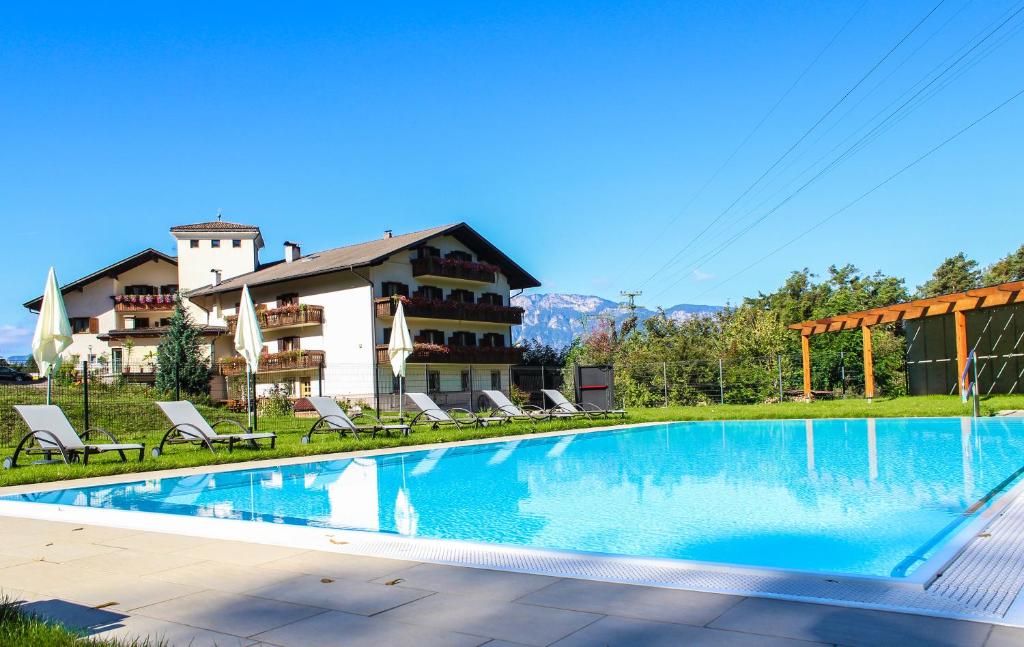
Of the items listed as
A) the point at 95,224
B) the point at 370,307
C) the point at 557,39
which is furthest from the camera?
the point at 95,224

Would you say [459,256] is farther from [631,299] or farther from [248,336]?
[248,336]

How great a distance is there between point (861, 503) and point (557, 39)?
50.3 ft

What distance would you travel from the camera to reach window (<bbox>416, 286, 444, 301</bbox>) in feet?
125

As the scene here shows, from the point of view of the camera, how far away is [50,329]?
12680mm

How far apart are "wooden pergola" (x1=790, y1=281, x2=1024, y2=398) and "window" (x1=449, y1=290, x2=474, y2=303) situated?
1806 cm

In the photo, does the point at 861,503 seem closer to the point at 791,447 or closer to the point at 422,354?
the point at 791,447

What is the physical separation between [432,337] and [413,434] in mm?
21617

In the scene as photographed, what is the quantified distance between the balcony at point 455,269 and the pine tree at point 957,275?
29969 millimetres

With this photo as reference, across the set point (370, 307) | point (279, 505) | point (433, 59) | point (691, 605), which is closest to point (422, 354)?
point (370, 307)

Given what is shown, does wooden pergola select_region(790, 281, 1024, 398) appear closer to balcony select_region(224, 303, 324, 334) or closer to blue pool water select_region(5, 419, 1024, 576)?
blue pool water select_region(5, 419, 1024, 576)

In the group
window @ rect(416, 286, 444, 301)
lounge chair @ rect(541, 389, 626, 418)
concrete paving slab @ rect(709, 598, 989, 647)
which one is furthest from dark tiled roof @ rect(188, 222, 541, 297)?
concrete paving slab @ rect(709, 598, 989, 647)

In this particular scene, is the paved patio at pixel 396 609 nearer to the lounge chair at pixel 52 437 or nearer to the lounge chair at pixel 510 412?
the lounge chair at pixel 52 437

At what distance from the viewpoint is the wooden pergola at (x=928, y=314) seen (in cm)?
2055

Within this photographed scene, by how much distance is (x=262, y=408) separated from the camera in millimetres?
31812
